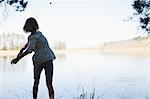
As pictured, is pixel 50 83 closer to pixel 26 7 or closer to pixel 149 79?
pixel 26 7

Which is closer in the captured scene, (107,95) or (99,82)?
(107,95)

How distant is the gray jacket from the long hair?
77 millimetres

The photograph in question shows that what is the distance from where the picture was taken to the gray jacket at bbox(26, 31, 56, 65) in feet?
22.0

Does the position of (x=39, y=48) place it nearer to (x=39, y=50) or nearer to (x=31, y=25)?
(x=39, y=50)

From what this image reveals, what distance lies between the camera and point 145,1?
8734 mm

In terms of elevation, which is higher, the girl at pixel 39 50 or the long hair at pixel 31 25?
the long hair at pixel 31 25

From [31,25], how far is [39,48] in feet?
1.15

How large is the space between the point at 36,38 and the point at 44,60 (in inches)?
13.6

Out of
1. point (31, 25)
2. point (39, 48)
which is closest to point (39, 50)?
point (39, 48)

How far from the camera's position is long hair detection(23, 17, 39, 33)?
6.80 metres

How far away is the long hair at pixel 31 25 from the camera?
680 cm

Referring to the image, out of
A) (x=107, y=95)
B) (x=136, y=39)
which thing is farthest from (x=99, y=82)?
(x=136, y=39)

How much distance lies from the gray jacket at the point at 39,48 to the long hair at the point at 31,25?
0.08 metres

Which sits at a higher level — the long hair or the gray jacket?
the long hair
